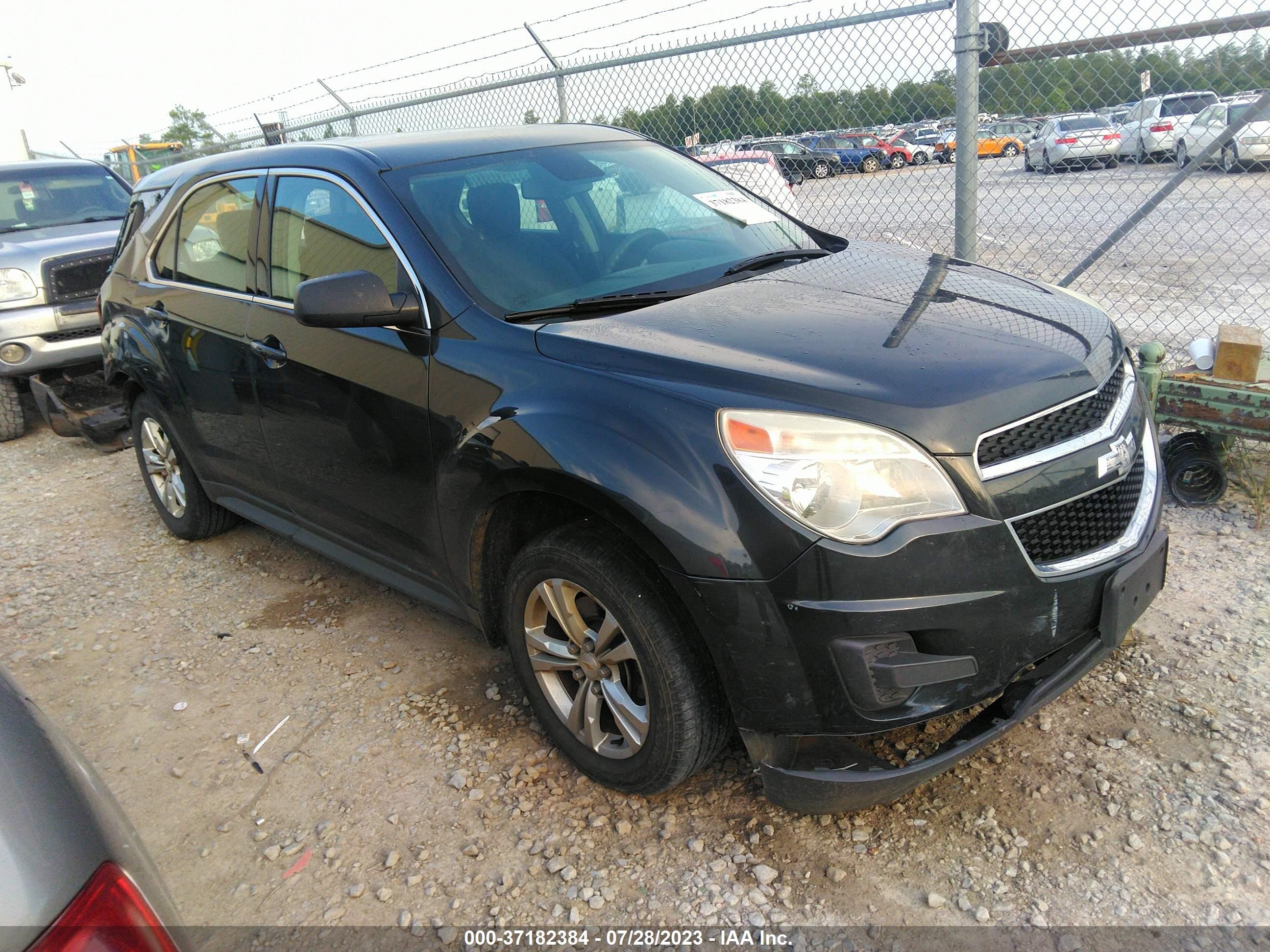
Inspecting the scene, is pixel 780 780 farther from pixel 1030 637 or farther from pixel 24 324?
pixel 24 324

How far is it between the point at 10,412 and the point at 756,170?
19.3ft

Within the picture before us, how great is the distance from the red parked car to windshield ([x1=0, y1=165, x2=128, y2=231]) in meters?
6.26

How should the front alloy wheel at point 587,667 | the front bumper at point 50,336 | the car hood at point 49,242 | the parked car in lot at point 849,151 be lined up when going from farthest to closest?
the car hood at point 49,242
the front bumper at point 50,336
the parked car in lot at point 849,151
the front alloy wheel at point 587,667

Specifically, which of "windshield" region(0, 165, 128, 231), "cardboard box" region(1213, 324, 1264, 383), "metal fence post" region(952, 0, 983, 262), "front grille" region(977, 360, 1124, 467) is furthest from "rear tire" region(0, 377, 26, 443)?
"cardboard box" region(1213, 324, 1264, 383)

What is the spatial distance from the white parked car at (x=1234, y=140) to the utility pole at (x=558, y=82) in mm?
4089

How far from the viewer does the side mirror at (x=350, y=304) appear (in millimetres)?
2719

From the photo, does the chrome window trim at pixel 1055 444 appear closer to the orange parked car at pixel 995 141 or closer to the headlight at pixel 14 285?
the orange parked car at pixel 995 141

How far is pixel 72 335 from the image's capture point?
7117 millimetres

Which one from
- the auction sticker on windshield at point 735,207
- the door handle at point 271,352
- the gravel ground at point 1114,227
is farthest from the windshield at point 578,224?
the gravel ground at point 1114,227

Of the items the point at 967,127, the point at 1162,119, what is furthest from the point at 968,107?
the point at 1162,119

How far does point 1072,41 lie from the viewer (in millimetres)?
4613

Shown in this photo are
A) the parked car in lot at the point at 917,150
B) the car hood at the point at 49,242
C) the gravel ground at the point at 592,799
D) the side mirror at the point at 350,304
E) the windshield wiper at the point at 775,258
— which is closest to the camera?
the gravel ground at the point at 592,799

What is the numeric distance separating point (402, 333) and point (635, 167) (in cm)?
124

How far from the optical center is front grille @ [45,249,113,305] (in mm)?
7051
